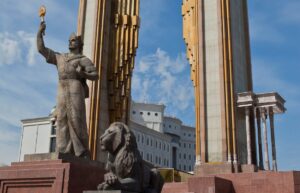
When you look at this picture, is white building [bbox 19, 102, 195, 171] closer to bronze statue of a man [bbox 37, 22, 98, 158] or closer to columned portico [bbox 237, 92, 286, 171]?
columned portico [bbox 237, 92, 286, 171]

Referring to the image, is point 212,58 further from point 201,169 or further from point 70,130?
point 70,130

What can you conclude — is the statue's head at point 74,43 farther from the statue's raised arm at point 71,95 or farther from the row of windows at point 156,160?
the row of windows at point 156,160

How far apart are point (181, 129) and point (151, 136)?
1548cm

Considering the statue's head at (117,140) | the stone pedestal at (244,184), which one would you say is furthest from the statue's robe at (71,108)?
the stone pedestal at (244,184)

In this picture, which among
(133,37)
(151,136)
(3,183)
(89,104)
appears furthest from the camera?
(151,136)

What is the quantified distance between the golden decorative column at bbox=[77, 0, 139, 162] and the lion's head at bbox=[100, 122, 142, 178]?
14.2 meters

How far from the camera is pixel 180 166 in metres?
83.9

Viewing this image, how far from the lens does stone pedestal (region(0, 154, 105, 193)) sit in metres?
8.08

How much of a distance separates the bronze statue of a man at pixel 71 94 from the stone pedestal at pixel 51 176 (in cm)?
41

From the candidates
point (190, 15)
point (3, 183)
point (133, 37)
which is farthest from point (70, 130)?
point (133, 37)

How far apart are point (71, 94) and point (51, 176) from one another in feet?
6.16

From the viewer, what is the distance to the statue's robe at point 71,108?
8.81m

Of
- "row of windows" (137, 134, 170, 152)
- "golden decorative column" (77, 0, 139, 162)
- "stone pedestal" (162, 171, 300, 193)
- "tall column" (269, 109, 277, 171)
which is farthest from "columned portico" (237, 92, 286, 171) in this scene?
"row of windows" (137, 134, 170, 152)

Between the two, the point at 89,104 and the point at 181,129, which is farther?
the point at 181,129
